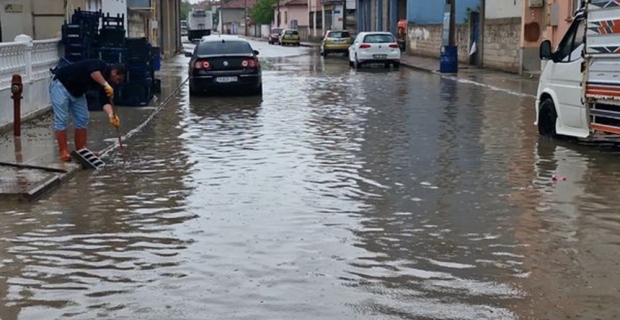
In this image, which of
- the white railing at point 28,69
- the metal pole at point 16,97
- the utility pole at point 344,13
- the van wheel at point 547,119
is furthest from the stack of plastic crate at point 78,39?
the utility pole at point 344,13

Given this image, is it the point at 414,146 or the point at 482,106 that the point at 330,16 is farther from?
the point at 414,146

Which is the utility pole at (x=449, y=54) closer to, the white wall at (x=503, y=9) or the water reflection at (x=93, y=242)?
the white wall at (x=503, y=9)

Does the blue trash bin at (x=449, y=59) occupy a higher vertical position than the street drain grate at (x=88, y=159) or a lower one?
higher

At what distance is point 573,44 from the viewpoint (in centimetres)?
1291

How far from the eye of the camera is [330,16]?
274 ft

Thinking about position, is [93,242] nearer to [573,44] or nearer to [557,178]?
[557,178]

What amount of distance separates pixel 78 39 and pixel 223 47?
4764 millimetres

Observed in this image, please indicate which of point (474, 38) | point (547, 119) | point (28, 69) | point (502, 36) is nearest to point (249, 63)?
point (28, 69)

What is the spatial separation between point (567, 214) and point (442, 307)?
10.2ft

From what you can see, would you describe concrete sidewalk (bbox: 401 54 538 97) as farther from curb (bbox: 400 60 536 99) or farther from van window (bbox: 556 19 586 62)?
van window (bbox: 556 19 586 62)

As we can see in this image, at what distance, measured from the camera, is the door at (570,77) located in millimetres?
12587

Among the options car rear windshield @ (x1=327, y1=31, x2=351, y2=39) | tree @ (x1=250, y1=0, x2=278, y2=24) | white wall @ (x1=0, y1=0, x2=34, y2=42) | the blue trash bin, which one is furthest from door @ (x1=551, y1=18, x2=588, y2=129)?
tree @ (x1=250, y1=0, x2=278, y2=24)

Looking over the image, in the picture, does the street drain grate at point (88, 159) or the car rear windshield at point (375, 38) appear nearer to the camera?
the street drain grate at point (88, 159)

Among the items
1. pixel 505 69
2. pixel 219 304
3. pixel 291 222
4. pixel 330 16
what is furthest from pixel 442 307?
pixel 330 16
